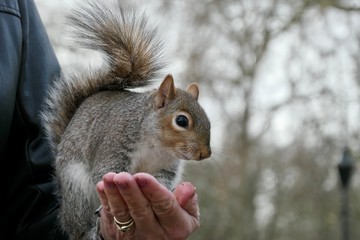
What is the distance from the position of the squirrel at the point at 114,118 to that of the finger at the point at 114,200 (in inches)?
10.9

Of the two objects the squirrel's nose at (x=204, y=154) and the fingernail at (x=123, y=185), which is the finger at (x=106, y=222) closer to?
the fingernail at (x=123, y=185)

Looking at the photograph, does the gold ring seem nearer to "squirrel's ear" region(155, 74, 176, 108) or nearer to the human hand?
the human hand

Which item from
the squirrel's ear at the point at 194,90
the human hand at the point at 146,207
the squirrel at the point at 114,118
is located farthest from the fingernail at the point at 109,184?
the squirrel's ear at the point at 194,90

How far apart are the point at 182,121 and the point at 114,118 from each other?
0.15m

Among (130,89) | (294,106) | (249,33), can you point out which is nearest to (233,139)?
(294,106)

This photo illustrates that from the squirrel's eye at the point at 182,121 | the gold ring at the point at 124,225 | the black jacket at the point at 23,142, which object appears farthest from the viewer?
the squirrel's eye at the point at 182,121

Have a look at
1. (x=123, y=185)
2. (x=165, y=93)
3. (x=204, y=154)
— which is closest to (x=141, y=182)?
(x=123, y=185)

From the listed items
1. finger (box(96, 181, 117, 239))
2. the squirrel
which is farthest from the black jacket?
finger (box(96, 181, 117, 239))

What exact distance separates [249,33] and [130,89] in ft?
22.7

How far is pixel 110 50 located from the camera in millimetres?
1451

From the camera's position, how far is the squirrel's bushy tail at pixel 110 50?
1402 mm

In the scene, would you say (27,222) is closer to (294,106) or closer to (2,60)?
(2,60)

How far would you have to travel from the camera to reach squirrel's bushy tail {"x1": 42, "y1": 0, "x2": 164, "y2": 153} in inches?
55.2

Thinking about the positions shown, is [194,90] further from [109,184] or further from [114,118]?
[109,184]
